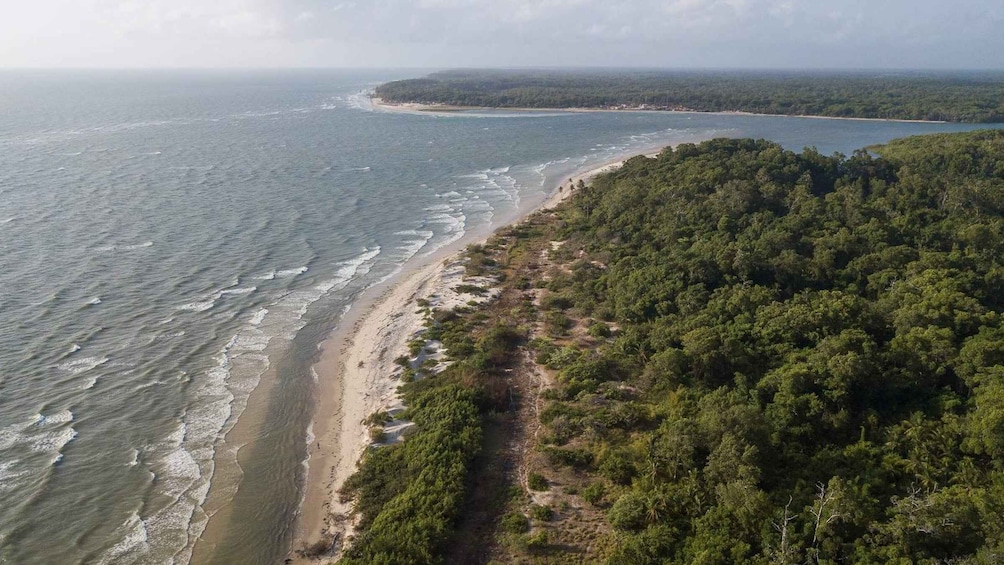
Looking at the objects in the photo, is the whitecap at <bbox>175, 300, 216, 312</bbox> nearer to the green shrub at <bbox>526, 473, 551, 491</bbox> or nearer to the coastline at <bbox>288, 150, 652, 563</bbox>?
the coastline at <bbox>288, 150, 652, 563</bbox>

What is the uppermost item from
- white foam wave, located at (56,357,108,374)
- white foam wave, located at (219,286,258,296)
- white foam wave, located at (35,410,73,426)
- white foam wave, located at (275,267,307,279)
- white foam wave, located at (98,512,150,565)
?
white foam wave, located at (275,267,307,279)

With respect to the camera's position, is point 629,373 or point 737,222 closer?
point 629,373

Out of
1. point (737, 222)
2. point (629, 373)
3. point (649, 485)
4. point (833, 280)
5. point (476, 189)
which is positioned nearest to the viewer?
point (649, 485)

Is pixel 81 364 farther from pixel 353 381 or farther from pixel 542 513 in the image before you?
pixel 542 513

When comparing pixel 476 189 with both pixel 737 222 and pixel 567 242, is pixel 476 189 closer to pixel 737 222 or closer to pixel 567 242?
pixel 567 242

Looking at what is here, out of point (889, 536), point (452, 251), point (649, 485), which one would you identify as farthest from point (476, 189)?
point (889, 536)

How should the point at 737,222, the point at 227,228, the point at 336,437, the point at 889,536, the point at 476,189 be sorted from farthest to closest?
the point at 476,189 → the point at 227,228 → the point at 737,222 → the point at 336,437 → the point at 889,536

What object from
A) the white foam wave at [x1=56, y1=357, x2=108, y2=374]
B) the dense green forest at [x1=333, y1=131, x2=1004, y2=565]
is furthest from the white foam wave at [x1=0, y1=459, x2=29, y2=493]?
the dense green forest at [x1=333, y1=131, x2=1004, y2=565]

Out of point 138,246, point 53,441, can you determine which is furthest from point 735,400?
point 138,246
